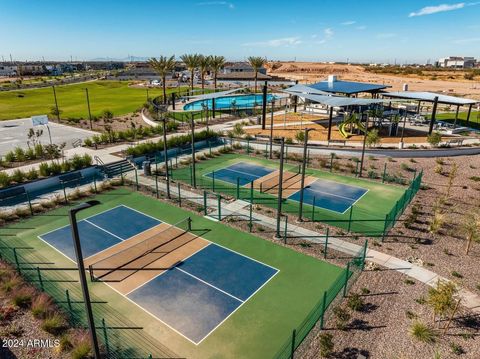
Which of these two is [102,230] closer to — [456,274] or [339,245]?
[339,245]

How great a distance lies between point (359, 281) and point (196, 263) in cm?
854

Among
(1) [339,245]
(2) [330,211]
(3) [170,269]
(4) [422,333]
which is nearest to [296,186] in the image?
(2) [330,211]

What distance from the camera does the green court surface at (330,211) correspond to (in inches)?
908

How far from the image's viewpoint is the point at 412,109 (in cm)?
6150

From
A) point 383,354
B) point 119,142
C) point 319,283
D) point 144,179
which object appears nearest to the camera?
point 383,354

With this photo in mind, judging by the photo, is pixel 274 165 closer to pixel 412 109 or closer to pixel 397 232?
pixel 397 232

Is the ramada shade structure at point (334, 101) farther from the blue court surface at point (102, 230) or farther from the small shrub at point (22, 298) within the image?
the small shrub at point (22, 298)

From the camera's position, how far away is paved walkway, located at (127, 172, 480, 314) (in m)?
16.3

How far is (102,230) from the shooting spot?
2191cm

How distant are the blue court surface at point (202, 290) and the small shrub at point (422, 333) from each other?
266 inches

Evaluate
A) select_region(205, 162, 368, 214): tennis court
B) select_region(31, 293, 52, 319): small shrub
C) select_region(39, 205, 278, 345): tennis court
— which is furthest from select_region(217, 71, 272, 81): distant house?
select_region(31, 293, 52, 319): small shrub

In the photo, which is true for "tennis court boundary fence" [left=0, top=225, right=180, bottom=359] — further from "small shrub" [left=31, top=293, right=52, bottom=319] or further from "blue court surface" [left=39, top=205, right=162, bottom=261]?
"blue court surface" [left=39, top=205, right=162, bottom=261]

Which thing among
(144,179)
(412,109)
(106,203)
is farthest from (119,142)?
(412,109)

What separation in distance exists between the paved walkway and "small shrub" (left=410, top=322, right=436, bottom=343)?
2.25 m
